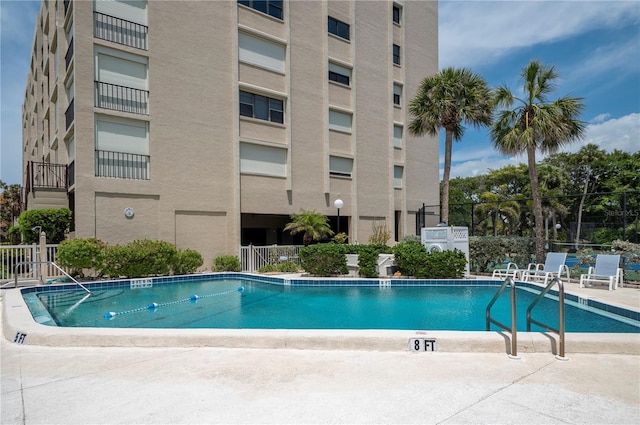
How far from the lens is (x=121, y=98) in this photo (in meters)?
15.4

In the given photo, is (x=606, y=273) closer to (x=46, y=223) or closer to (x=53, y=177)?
(x=46, y=223)

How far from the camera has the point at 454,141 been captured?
18.9 meters

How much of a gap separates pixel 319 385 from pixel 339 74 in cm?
2069

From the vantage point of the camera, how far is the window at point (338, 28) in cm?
2196

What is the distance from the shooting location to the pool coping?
16.2 feet

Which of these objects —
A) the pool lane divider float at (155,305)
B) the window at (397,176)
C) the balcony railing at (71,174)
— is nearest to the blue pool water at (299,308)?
the pool lane divider float at (155,305)

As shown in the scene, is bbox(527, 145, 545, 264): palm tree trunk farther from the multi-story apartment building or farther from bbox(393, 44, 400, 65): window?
bbox(393, 44, 400, 65): window

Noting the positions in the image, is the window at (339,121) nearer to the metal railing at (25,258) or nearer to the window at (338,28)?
the window at (338,28)

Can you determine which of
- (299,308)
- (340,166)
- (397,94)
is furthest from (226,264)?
(397,94)

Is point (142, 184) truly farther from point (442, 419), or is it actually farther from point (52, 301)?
point (442, 419)

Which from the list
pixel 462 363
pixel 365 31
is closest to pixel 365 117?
pixel 365 31

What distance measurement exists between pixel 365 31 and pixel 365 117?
5.26m

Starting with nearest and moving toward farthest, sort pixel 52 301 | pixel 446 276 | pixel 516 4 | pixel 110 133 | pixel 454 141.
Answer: pixel 52 301, pixel 446 276, pixel 516 4, pixel 110 133, pixel 454 141

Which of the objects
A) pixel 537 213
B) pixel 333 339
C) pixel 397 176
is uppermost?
pixel 397 176
